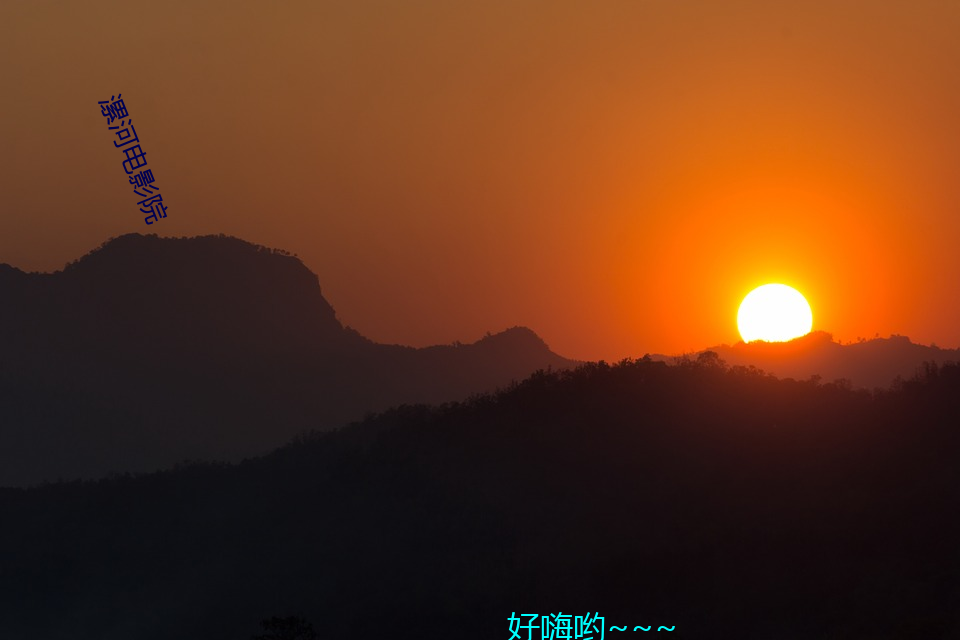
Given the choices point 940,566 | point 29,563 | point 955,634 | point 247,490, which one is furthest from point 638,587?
point 29,563

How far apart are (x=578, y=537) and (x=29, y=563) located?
108434 mm

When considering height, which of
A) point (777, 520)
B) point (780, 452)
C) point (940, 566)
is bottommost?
point (940, 566)

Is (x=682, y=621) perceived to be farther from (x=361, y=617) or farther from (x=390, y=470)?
(x=390, y=470)

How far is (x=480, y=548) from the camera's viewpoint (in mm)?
136000

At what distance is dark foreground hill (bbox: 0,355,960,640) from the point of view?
101125mm

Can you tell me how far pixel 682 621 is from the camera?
9881 cm

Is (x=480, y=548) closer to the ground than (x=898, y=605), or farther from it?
farther from it

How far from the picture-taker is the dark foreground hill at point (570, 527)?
332 ft

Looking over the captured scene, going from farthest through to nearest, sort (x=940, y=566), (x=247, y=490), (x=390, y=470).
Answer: (x=247, y=490) < (x=390, y=470) < (x=940, y=566)

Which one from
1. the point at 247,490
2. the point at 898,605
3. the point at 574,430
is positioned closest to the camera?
the point at 898,605

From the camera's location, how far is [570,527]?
133500 mm

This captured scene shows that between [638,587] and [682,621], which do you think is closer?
[682,621]

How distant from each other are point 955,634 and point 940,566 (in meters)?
18.5

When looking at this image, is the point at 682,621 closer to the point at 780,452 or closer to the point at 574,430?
the point at 780,452
